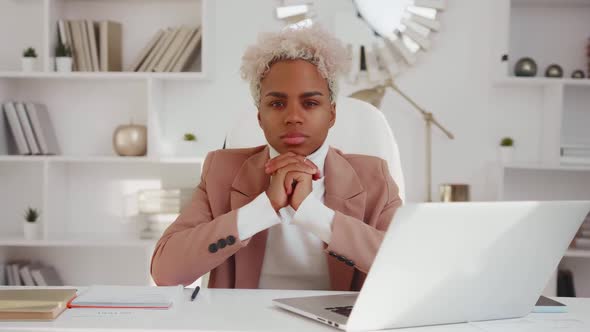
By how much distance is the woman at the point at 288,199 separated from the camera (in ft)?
4.20

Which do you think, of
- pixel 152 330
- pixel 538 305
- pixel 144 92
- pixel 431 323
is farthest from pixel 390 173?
pixel 144 92

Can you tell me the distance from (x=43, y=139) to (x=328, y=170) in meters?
2.04

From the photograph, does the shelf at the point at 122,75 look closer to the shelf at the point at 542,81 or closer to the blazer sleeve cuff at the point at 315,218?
the shelf at the point at 542,81

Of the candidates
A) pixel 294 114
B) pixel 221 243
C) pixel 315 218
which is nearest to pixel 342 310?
pixel 315 218

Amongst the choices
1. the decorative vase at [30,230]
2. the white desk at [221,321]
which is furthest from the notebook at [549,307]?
the decorative vase at [30,230]

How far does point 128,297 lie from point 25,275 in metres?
2.38

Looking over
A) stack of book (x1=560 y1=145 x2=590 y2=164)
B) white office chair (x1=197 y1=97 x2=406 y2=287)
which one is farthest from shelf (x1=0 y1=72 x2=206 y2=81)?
stack of book (x1=560 y1=145 x2=590 y2=164)

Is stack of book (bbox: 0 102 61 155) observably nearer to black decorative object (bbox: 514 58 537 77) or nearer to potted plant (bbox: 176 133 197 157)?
potted plant (bbox: 176 133 197 157)

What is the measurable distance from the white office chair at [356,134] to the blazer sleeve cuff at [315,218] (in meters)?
0.51

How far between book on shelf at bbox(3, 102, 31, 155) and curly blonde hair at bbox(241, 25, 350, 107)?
6.46 feet

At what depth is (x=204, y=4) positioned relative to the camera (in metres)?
3.02

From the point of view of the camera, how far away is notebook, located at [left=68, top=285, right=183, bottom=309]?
0.96 metres

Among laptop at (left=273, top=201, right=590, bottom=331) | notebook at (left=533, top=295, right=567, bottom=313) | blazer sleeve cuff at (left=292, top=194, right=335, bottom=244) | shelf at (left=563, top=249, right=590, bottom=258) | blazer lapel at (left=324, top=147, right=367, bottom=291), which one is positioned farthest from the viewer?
shelf at (left=563, top=249, right=590, bottom=258)

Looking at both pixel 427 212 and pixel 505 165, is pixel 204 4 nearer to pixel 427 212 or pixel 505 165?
pixel 505 165
